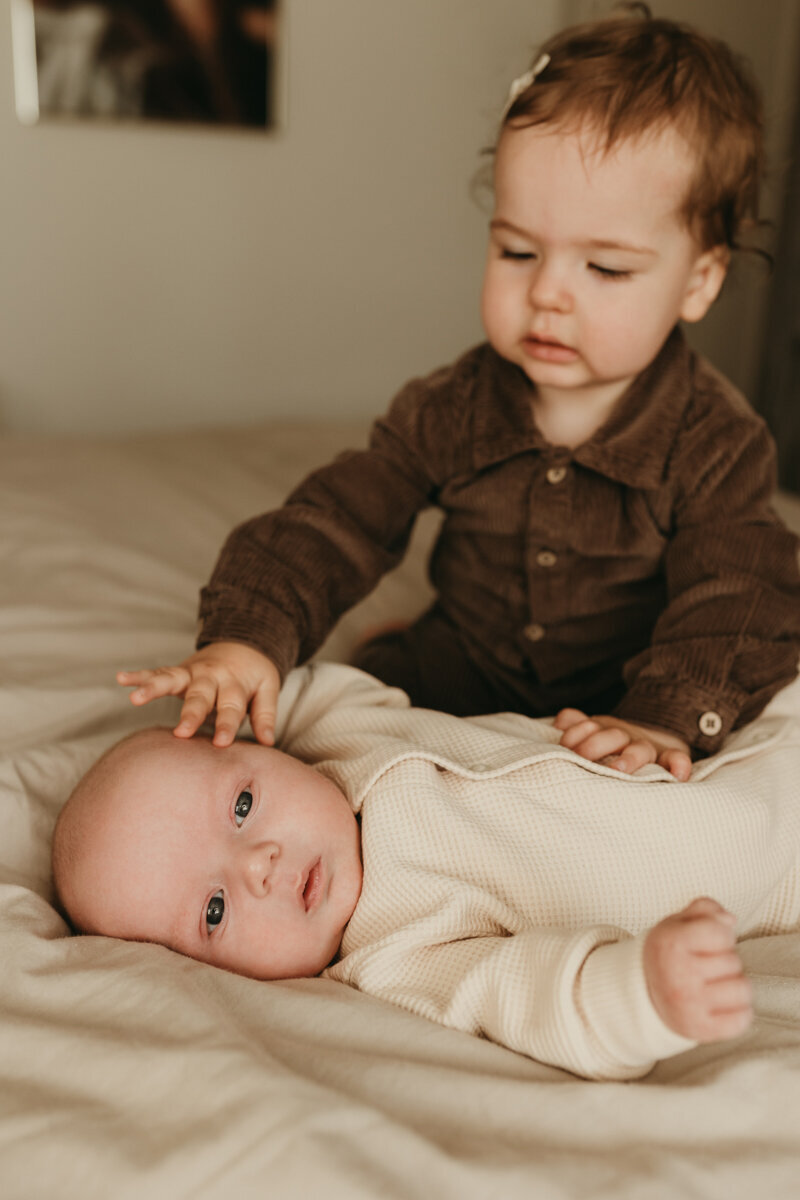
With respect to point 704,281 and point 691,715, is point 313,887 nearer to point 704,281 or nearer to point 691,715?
point 691,715

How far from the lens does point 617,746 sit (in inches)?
36.3

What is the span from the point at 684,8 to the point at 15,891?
3054mm

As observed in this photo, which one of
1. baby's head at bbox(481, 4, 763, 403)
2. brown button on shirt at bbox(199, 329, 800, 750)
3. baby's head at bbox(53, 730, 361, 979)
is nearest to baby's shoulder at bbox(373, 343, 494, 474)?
brown button on shirt at bbox(199, 329, 800, 750)

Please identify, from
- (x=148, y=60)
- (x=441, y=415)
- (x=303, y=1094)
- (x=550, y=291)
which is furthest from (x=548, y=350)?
(x=148, y=60)

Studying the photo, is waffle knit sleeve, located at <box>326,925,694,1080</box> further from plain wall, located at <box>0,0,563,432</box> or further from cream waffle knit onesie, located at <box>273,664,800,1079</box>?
plain wall, located at <box>0,0,563,432</box>

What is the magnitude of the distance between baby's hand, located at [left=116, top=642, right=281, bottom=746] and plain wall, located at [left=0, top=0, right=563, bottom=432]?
181 centimetres

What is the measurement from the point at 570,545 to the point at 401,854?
1.50ft

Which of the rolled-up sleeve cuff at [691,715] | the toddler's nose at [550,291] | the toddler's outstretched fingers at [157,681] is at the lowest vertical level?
the rolled-up sleeve cuff at [691,715]

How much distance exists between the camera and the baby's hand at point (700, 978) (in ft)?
1.94

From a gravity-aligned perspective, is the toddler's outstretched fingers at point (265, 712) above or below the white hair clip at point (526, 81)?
below

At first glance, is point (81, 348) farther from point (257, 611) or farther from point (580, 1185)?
point (580, 1185)

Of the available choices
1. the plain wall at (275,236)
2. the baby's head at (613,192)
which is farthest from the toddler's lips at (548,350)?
the plain wall at (275,236)

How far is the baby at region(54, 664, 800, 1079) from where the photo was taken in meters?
0.80

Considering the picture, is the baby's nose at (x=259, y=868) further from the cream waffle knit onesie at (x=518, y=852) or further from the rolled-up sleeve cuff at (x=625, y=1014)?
the rolled-up sleeve cuff at (x=625, y=1014)
